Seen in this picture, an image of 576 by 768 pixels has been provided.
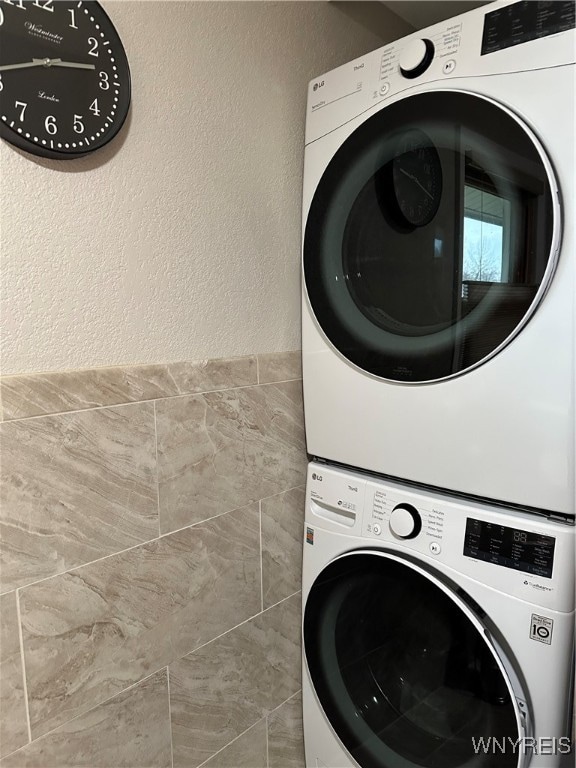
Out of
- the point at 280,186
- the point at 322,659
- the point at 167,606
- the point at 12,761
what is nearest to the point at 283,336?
the point at 280,186

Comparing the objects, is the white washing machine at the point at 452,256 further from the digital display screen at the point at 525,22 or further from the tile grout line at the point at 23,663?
the tile grout line at the point at 23,663

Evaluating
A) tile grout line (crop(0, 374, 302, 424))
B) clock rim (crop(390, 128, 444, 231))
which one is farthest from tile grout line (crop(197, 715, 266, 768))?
clock rim (crop(390, 128, 444, 231))

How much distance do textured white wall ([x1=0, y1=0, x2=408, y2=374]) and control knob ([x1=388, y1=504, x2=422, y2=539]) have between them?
1.53 feet

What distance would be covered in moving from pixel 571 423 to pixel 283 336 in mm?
659

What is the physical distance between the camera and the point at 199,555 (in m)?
1.15

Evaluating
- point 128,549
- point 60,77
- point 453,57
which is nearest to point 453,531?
point 128,549

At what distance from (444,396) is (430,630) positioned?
18.5 inches

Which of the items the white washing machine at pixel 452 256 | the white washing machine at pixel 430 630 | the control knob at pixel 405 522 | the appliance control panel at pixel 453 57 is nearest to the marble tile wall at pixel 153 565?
the white washing machine at pixel 430 630

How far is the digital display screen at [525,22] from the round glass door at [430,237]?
10cm

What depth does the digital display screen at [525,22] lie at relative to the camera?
0.85 metres

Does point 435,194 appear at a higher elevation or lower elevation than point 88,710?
higher

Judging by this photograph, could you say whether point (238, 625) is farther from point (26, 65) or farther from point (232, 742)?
point (26, 65)

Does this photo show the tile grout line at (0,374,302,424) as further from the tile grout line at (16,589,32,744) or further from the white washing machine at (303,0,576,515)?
the tile grout line at (16,589,32,744)

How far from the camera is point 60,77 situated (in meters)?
0.87
